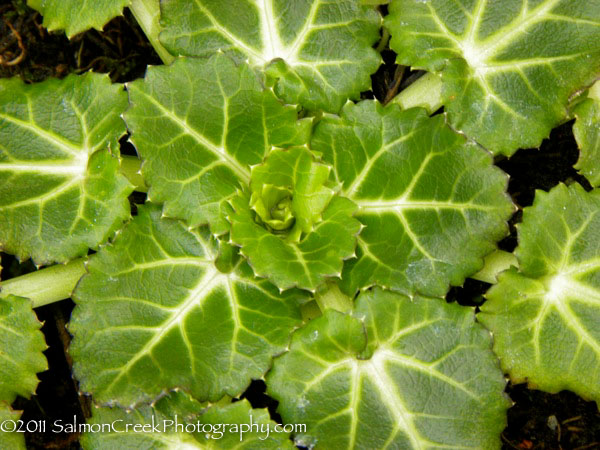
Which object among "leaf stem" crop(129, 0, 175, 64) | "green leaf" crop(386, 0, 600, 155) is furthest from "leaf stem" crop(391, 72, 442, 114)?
"leaf stem" crop(129, 0, 175, 64)

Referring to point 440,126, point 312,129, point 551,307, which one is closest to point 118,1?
point 312,129

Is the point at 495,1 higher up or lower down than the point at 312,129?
higher up

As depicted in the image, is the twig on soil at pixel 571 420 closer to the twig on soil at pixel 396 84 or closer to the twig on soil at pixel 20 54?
the twig on soil at pixel 396 84

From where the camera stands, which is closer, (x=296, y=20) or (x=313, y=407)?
(x=313, y=407)

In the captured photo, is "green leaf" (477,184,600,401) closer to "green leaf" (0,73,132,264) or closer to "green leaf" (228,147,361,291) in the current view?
"green leaf" (228,147,361,291)

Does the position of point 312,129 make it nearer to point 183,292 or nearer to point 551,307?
point 183,292

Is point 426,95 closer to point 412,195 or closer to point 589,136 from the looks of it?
point 412,195

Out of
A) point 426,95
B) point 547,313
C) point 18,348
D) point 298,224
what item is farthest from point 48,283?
point 547,313
